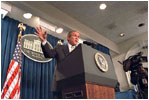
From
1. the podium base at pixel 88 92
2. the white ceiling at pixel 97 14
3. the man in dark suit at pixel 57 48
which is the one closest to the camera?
the podium base at pixel 88 92

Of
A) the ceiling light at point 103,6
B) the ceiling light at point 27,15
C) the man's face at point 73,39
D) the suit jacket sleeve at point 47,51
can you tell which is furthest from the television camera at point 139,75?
the ceiling light at point 27,15

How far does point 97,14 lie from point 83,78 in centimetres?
275

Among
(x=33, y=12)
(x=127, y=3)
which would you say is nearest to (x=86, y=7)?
(x=127, y=3)

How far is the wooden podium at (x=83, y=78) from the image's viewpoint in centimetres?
93

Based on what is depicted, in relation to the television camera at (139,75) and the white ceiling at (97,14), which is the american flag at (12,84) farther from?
the television camera at (139,75)

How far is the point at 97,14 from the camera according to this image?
3467 mm

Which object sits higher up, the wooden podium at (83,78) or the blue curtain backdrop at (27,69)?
the blue curtain backdrop at (27,69)

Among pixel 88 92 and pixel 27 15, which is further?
pixel 27 15

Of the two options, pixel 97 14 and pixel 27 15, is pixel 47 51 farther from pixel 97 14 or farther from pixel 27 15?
pixel 97 14

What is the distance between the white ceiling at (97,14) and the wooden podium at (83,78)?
195 centimetres

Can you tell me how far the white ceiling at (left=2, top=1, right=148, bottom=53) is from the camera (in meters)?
2.93

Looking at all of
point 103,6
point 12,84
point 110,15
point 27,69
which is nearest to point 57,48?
point 12,84

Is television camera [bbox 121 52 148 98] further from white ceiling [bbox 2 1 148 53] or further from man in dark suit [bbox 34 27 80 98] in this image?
man in dark suit [bbox 34 27 80 98]

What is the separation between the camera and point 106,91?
3.43ft
